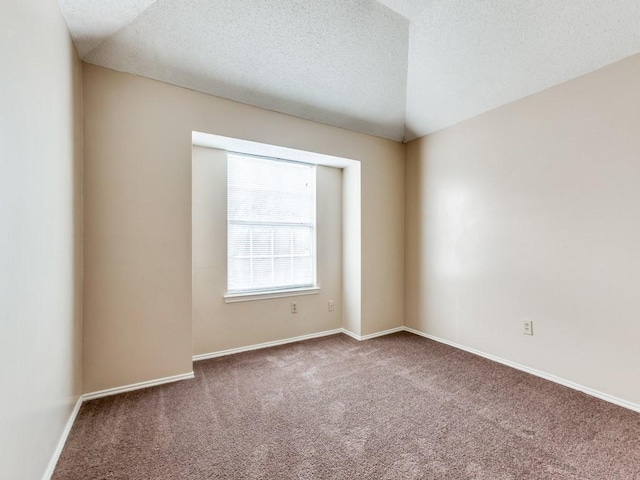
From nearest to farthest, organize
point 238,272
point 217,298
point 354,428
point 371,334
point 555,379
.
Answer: point 354,428
point 555,379
point 217,298
point 238,272
point 371,334

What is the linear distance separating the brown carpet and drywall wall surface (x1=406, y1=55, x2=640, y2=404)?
0.35 meters

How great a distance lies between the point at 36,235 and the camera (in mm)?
1348

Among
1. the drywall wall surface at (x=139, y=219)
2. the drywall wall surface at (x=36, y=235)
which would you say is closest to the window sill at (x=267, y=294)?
the drywall wall surface at (x=139, y=219)

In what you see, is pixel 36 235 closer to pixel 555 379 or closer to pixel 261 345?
pixel 261 345

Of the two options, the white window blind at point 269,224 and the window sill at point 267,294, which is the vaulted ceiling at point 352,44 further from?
the window sill at point 267,294

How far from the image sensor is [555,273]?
2.40 meters

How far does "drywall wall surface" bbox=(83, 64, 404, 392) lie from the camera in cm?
217

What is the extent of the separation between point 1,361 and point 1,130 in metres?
0.79

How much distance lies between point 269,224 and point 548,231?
256 cm

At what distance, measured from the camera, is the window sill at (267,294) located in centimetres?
304

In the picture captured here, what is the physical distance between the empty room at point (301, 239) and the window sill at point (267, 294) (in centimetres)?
2

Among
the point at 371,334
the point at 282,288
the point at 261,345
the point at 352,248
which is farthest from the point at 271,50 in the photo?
the point at 371,334

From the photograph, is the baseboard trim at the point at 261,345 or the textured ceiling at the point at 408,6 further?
the baseboard trim at the point at 261,345

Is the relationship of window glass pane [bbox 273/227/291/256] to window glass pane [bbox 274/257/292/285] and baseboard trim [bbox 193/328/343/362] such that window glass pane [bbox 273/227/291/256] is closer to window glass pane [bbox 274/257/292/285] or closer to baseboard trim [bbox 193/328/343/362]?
window glass pane [bbox 274/257/292/285]
